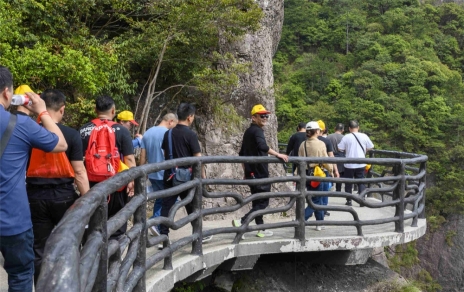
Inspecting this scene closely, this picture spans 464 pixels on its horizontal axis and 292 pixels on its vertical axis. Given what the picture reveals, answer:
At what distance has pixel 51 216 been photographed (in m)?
3.76

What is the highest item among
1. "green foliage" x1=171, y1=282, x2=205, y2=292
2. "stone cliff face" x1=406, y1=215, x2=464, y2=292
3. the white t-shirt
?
the white t-shirt

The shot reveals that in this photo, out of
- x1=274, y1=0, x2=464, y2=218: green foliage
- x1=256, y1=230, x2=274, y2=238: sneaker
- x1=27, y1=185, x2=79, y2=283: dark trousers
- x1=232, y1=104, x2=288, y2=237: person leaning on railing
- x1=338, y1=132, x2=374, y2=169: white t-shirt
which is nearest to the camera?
x1=27, y1=185, x2=79, y2=283: dark trousers

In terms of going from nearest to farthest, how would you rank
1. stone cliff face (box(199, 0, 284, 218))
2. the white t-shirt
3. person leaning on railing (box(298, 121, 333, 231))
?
person leaning on railing (box(298, 121, 333, 231)), the white t-shirt, stone cliff face (box(199, 0, 284, 218))

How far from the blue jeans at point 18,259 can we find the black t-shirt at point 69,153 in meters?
0.71

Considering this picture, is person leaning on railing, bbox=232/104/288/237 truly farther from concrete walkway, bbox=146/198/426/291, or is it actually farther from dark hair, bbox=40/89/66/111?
dark hair, bbox=40/89/66/111

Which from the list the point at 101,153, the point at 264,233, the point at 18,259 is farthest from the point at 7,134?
the point at 264,233

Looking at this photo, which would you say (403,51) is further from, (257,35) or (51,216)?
(51,216)

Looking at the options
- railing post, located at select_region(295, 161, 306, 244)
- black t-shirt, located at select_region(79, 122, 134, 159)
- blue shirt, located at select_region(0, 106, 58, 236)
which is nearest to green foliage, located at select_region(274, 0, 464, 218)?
railing post, located at select_region(295, 161, 306, 244)

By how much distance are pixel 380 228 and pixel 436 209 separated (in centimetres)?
2699

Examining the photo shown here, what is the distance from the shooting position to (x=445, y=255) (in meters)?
29.1

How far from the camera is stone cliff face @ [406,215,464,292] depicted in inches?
1086

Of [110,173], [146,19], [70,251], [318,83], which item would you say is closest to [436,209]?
[318,83]

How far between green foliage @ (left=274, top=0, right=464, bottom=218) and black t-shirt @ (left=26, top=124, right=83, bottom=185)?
104 ft

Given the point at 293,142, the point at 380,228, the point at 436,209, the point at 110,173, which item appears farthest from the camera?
the point at 436,209
